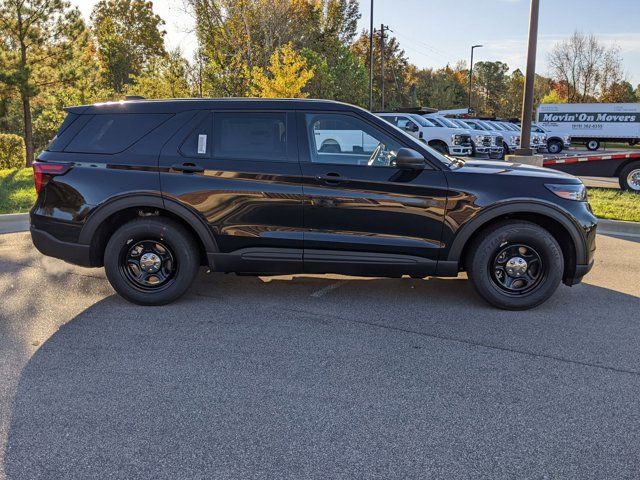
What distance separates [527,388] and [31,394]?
3.07 m

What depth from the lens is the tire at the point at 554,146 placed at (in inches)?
1210

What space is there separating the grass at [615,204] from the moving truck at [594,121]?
22830 mm

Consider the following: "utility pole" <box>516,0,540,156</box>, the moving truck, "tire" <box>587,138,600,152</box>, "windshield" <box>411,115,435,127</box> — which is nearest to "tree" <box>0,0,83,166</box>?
"windshield" <box>411,115,435,127</box>

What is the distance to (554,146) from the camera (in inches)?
1217

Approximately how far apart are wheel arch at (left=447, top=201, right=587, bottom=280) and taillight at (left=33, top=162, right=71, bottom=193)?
3.48 metres

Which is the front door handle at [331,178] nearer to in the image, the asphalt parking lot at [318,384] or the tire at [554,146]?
the asphalt parking lot at [318,384]

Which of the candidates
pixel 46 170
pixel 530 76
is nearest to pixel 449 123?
pixel 530 76

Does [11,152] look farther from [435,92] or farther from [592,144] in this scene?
[435,92]

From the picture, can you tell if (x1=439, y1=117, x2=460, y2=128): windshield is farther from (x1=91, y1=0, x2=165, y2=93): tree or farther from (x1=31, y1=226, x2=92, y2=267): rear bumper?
(x1=91, y1=0, x2=165, y2=93): tree

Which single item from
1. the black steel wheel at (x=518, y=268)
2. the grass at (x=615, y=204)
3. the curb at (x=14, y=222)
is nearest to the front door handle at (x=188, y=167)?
the black steel wheel at (x=518, y=268)

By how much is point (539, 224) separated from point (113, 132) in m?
3.90

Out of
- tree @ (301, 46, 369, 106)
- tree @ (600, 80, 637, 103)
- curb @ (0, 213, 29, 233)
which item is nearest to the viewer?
curb @ (0, 213, 29, 233)

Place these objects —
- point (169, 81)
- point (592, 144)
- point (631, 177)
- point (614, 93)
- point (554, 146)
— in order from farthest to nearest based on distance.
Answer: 1. point (614, 93)
2. point (592, 144)
3. point (554, 146)
4. point (169, 81)
5. point (631, 177)

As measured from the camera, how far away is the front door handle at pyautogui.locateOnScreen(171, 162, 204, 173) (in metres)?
4.86
